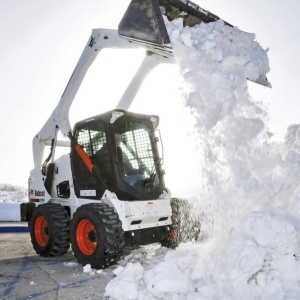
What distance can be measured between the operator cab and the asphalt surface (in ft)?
4.02


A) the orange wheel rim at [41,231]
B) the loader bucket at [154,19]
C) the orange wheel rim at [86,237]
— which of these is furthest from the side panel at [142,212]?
the loader bucket at [154,19]

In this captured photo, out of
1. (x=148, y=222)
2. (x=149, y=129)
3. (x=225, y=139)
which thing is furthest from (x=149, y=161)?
(x=225, y=139)

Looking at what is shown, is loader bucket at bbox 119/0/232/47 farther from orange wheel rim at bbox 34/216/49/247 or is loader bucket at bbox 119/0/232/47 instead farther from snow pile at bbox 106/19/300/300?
orange wheel rim at bbox 34/216/49/247

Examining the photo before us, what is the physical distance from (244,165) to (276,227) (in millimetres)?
1020

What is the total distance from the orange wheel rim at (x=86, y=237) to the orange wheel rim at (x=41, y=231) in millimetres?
1275

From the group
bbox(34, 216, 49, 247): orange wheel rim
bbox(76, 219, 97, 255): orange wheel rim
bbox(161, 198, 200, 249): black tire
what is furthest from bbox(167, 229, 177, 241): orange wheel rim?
bbox(34, 216, 49, 247): orange wheel rim

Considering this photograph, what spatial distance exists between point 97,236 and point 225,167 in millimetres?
2081

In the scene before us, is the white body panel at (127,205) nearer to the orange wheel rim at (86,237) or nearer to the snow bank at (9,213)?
the orange wheel rim at (86,237)

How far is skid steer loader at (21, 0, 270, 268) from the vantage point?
4.55 meters

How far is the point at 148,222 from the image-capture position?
Answer: 5.28 meters

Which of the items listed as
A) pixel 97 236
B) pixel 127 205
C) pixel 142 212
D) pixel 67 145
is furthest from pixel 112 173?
pixel 67 145

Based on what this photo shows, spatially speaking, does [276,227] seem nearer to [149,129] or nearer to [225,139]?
[225,139]

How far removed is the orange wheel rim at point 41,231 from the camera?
6113mm

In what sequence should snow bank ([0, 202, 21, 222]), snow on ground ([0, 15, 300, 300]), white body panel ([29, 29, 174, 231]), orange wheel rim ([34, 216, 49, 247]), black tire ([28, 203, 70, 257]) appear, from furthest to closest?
snow bank ([0, 202, 21, 222]), orange wheel rim ([34, 216, 49, 247]), black tire ([28, 203, 70, 257]), white body panel ([29, 29, 174, 231]), snow on ground ([0, 15, 300, 300])
